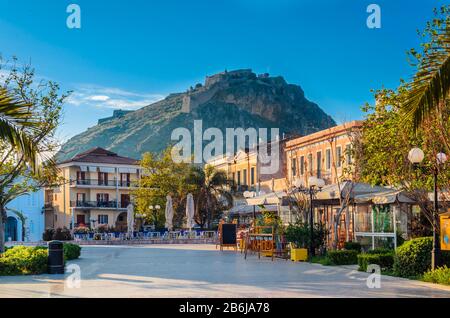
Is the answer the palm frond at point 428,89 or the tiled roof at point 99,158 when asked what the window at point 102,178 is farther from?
the palm frond at point 428,89

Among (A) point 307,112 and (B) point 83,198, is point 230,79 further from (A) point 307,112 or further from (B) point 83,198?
(B) point 83,198

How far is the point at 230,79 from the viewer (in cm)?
16388

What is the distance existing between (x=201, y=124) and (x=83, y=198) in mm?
61662

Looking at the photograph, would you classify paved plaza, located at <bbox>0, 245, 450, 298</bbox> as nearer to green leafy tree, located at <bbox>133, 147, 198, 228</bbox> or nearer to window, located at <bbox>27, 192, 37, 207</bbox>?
green leafy tree, located at <bbox>133, 147, 198, 228</bbox>

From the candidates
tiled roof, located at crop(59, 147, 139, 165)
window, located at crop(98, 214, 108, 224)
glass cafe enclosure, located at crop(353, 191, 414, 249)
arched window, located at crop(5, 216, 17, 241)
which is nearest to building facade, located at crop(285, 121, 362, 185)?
glass cafe enclosure, located at crop(353, 191, 414, 249)

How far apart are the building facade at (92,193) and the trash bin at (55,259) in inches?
2043

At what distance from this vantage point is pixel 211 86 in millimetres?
156750

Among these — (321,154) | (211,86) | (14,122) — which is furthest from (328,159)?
(211,86)

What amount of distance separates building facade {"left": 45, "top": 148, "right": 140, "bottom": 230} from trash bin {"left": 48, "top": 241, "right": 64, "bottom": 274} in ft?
170

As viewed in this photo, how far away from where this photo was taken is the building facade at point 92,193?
69.8 metres

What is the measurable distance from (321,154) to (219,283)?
26309mm

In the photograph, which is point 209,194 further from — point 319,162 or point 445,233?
point 445,233
